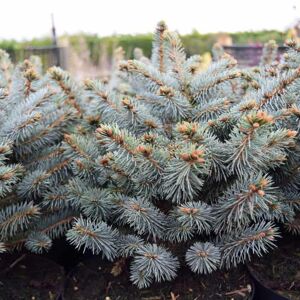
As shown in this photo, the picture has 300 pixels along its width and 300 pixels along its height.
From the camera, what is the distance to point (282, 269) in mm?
1519

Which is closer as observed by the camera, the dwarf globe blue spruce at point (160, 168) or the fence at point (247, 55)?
the dwarf globe blue spruce at point (160, 168)

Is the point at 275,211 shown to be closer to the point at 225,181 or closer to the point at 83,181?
the point at 225,181

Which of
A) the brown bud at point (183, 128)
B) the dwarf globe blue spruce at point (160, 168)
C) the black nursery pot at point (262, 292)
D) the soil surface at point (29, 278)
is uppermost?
the brown bud at point (183, 128)

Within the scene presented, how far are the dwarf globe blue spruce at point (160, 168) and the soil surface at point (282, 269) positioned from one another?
4.9 inches

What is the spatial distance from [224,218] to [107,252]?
15.6 inches

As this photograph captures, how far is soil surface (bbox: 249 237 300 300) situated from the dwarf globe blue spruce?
0.12 metres

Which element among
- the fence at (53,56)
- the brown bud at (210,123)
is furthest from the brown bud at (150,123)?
the fence at (53,56)

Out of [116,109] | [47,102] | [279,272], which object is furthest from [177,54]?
[279,272]

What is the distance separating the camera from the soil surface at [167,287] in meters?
1.40

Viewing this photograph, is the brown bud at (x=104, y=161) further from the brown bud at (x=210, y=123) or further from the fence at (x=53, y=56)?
the fence at (x=53, y=56)

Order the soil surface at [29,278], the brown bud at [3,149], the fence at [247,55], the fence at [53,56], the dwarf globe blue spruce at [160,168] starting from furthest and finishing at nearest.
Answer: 1. the fence at [53,56]
2. the fence at [247,55]
3. the soil surface at [29,278]
4. the brown bud at [3,149]
5. the dwarf globe blue spruce at [160,168]

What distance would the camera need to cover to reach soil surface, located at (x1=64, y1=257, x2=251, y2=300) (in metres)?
1.40

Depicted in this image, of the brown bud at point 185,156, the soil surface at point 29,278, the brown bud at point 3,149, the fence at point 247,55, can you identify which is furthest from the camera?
the fence at point 247,55

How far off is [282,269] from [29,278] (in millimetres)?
953
